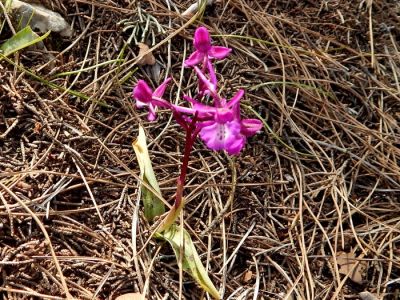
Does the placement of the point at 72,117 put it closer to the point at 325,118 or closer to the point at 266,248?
the point at 266,248

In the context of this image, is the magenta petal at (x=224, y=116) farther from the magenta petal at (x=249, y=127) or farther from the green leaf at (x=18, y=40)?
the green leaf at (x=18, y=40)

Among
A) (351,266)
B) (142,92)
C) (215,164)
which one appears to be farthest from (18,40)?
(351,266)

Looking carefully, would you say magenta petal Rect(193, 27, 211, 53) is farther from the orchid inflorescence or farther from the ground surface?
the ground surface

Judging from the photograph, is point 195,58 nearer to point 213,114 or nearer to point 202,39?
point 202,39

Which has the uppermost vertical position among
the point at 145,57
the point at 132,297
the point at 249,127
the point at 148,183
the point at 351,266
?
the point at 249,127

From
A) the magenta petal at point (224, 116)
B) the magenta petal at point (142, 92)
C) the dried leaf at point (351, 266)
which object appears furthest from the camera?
the dried leaf at point (351, 266)

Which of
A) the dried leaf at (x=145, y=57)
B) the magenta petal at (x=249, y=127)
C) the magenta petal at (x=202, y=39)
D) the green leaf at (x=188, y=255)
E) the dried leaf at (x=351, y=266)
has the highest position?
the magenta petal at (x=202, y=39)

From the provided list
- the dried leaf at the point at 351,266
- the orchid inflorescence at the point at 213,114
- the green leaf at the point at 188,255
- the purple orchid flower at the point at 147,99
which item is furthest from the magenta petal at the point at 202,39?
the dried leaf at the point at 351,266
